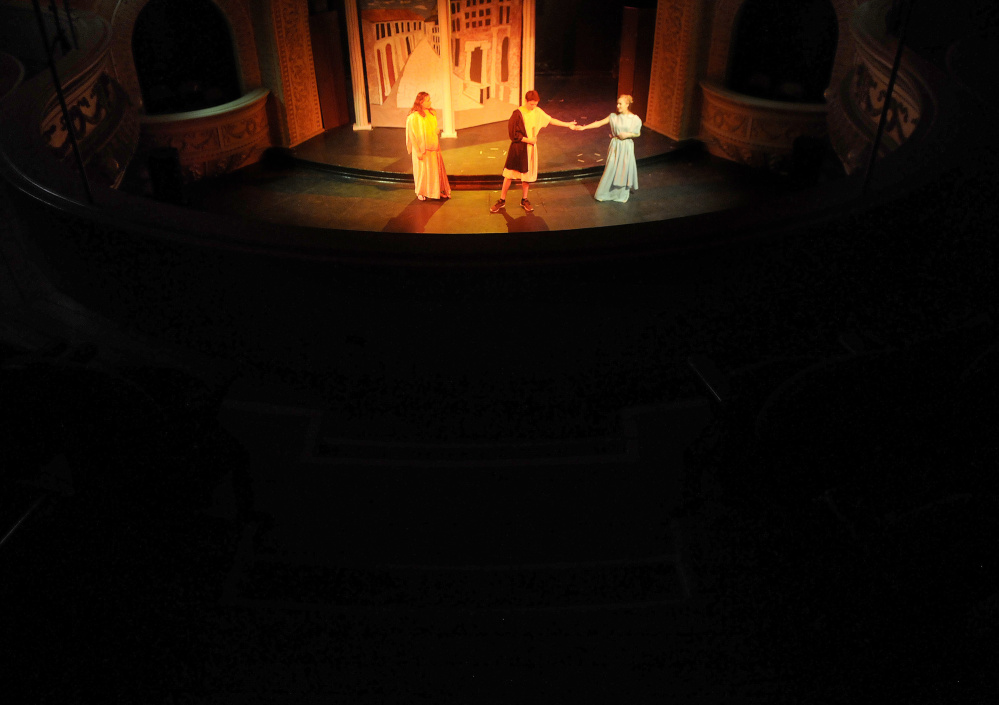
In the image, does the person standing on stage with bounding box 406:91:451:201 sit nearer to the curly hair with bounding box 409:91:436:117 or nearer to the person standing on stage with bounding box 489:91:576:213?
the curly hair with bounding box 409:91:436:117

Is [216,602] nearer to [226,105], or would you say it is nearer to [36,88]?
[36,88]

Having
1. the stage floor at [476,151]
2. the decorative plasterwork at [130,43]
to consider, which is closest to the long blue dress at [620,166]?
the stage floor at [476,151]

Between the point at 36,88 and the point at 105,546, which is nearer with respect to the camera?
the point at 105,546

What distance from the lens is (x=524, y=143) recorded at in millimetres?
8305

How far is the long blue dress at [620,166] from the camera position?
8.42 m

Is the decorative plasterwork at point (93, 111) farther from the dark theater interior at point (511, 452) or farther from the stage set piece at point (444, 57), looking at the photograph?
the stage set piece at point (444, 57)

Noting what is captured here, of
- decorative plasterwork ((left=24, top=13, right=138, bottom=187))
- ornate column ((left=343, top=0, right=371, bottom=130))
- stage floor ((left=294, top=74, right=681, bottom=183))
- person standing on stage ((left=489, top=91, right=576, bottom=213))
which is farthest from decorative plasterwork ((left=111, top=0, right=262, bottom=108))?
person standing on stage ((left=489, top=91, right=576, bottom=213))

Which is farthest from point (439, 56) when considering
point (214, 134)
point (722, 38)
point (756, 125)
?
point (756, 125)

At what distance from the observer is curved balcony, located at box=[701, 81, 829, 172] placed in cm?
960

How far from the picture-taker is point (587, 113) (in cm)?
1193

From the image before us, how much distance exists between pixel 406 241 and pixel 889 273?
7.68 ft

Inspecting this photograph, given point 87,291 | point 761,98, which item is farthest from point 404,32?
point 87,291

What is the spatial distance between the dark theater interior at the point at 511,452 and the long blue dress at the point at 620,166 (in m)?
4.18

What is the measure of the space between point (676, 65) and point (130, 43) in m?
7.01
